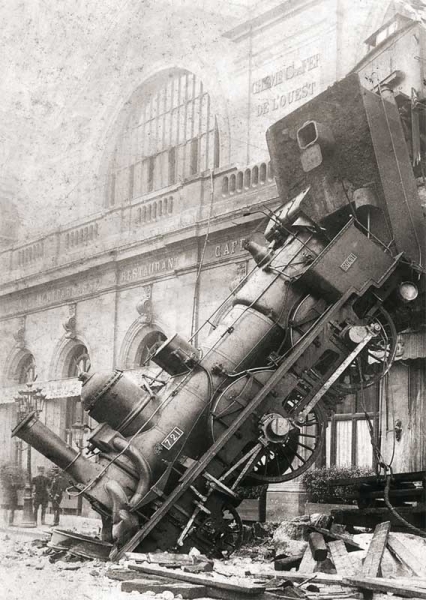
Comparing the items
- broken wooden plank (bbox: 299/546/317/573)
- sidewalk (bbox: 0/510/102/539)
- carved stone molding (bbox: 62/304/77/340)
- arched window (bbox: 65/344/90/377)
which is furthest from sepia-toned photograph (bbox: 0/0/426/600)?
arched window (bbox: 65/344/90/377)

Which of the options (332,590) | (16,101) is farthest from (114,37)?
(332,590)

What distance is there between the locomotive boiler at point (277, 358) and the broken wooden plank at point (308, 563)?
2.93 ft

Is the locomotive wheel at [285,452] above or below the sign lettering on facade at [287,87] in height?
below

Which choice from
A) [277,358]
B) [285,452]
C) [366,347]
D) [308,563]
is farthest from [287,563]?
[366,347]

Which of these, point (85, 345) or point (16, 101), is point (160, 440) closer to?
point (16, 101)

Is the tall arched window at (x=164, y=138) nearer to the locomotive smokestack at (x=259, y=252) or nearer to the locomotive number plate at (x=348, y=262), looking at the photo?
the locomotive smokestack at (x=259, y=252)

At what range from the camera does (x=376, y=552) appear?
768 centimetres

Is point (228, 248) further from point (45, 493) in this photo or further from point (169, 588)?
point (169, 588)

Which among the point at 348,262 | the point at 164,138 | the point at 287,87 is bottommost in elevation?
the point at 348,262

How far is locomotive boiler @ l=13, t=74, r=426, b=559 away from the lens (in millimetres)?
8672

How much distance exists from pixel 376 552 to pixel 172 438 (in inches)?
99.0

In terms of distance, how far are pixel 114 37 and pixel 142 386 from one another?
1430 centimetres

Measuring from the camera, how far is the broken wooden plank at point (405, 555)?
7.42 metres

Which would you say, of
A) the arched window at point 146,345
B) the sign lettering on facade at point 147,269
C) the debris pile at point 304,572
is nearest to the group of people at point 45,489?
the arched window at point 146,345
